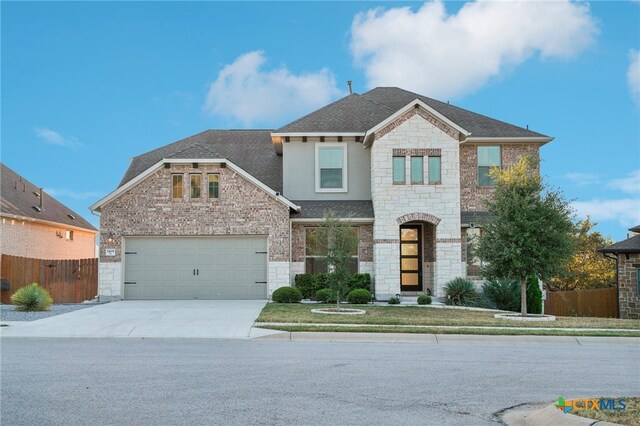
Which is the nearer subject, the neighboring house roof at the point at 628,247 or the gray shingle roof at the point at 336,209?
the gray shingle roof at the point at 336,209

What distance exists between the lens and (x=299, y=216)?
25.9 metres

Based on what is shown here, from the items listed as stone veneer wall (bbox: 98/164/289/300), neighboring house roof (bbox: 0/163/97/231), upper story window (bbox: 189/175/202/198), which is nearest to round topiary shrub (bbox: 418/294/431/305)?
stone veneer wall (bbox: 98/164/289/300)

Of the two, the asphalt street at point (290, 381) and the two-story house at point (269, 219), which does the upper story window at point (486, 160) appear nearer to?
the two-story house at point (269, 219)

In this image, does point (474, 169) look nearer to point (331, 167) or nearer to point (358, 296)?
point (331, 167)

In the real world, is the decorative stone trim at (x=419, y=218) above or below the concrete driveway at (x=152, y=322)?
above

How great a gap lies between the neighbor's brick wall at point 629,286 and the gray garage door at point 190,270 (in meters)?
15.4

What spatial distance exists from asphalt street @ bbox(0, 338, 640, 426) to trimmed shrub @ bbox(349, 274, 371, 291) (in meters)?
11.0

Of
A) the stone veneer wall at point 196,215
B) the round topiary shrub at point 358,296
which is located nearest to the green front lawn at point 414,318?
the round topiary shrub at point 358,296

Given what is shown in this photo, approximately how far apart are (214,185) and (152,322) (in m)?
8.80

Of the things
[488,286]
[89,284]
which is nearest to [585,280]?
[488,286]

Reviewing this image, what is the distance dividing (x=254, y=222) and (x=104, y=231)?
5.70 meters

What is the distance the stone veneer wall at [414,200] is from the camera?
25500 mm

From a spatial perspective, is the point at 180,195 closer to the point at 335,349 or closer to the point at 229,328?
the point at 229,328

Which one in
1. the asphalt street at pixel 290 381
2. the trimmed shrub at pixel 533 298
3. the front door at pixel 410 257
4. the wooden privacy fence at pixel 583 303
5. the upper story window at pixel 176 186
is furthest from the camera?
the wooden privacy fence at pixel 583 303
